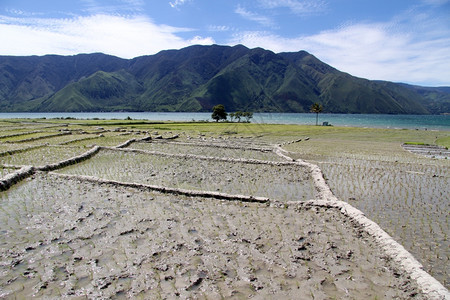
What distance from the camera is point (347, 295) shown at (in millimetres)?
5637

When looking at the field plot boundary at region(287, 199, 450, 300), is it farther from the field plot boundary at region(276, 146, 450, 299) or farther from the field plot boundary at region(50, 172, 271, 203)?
the field plot boundary at region(50, 172, 271, 203)

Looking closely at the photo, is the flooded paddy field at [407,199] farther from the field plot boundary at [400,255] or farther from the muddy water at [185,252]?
the muddy water at [185,252]

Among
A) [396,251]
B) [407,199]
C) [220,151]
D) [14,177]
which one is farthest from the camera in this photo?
[220,151]

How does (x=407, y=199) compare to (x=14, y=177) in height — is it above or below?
below

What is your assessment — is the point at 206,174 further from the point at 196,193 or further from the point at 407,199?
the point at 407,199

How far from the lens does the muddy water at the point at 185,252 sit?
572cm

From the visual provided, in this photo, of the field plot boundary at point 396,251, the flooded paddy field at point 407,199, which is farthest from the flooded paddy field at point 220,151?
the field plot boundary at point 396,251

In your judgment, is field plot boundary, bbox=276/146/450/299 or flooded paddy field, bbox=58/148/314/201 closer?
field plot boundary, bbox=276/146/450/299

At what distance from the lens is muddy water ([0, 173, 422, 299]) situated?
572cm

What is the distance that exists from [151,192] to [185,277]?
687 centimetres

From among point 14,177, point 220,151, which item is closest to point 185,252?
point 14,177

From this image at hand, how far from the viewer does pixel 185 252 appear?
7.17 metres

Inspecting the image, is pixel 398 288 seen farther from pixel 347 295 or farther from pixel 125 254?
pixel 125 254

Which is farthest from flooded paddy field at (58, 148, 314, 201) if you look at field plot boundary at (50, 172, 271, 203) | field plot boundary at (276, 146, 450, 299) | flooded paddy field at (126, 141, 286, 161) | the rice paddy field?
flooded paddy field at (126, 141, 286, 161)
